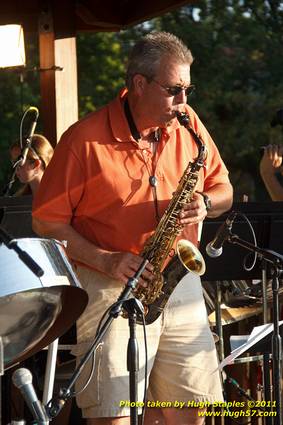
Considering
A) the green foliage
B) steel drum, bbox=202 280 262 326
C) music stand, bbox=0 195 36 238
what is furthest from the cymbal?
the green foliage

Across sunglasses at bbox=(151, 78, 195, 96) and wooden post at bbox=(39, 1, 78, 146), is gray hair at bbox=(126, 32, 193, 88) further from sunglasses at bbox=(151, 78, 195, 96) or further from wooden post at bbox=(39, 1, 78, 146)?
wooden post at bbox=(39, 1, 78, 146)

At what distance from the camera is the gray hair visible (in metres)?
4.31

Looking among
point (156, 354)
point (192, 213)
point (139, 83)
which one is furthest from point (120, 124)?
point (156, 354)

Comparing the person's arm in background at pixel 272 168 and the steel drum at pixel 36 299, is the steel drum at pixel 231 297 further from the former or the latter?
the steel drum at pixel 36 299

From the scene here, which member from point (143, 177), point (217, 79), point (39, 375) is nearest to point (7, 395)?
point (39, 375)

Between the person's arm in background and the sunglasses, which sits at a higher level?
the sunglasses

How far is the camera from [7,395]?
5.19 meters

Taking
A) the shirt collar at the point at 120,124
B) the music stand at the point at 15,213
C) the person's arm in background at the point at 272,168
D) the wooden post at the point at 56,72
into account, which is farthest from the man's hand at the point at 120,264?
the wooden post at the point at 56,72

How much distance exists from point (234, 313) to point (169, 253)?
180 cm

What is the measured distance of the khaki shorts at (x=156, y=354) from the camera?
4.08m

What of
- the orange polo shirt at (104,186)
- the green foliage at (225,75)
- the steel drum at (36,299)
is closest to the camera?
the steel drum at (36,299)

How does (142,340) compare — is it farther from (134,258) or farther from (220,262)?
(220,262)

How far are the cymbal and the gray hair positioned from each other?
2.03 meters

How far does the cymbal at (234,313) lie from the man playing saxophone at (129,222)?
63.4 inches
